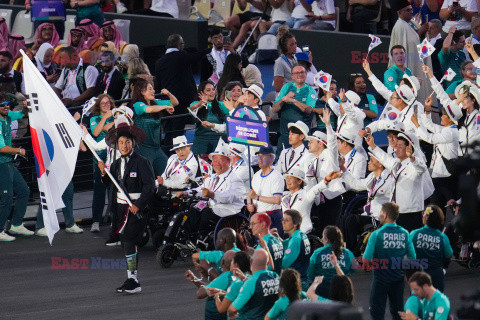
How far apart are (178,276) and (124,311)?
72.3 inches

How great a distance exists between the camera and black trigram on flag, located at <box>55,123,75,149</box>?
547 inches

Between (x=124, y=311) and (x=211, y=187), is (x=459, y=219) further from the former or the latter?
(x=211, y=187)

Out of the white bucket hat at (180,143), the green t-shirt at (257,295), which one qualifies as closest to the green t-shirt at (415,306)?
the green t-shirt at (257,295)

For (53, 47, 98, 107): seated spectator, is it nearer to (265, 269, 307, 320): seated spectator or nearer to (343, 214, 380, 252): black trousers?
(343, 214, 380, 252): black trousers

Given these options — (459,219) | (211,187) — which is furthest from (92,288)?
(459,219)

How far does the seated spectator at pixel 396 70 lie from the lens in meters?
18.5

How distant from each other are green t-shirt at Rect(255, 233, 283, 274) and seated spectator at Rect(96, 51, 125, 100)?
7.88m

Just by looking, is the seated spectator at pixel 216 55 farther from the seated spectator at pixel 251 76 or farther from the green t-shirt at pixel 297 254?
the green t-shirt at pixel 297 254

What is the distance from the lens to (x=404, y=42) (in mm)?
19531

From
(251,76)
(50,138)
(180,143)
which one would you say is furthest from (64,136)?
(251,76)

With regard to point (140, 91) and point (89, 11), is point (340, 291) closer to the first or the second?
point (140, 91)

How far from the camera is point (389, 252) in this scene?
12.0 meters

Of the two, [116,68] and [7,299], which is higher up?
[116,68]

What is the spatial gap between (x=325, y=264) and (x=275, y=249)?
2.01ft
